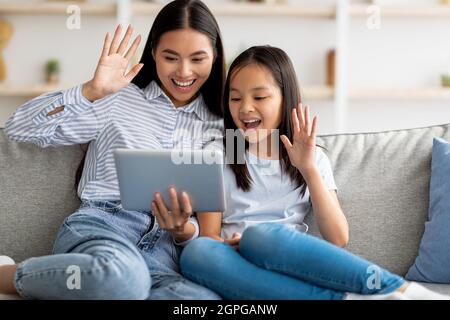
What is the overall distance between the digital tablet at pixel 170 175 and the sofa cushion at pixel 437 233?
557 millimetres

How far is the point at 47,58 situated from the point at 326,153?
2.77m

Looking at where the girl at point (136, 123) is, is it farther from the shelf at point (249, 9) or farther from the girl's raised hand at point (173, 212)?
the shelf at point (249, 9)

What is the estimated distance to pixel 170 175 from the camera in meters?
1.51

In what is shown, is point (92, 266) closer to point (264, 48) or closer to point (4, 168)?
point (4, 168)

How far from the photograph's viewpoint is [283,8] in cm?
403

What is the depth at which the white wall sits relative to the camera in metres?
4.17

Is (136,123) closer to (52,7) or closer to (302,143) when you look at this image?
(302,143)

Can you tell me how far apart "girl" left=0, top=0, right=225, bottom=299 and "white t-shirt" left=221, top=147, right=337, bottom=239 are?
0.13 meters

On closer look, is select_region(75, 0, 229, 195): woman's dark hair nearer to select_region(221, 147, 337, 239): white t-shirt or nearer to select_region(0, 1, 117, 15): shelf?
select_region(221, 147, 337, 239): white t-shirt

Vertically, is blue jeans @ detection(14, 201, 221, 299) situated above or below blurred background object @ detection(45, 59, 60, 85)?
below

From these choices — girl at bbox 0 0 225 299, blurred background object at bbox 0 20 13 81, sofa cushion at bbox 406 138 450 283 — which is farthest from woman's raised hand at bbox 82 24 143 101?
blurred background object at bbox 0 20 13 81

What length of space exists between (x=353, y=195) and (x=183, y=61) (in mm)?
593

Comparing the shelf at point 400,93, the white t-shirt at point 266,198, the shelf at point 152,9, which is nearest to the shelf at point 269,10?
the shelf at point 152,9
